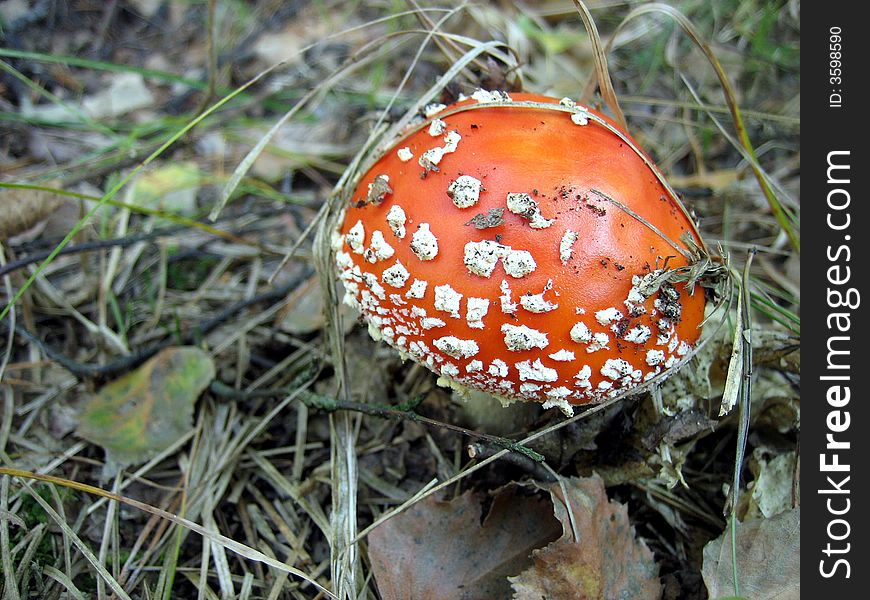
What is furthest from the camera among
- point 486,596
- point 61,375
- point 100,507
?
point 61,375

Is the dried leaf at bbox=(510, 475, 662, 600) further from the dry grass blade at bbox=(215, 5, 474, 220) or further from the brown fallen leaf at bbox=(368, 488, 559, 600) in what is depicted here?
the dry grass blade at bbox=(215, 5, 474, 220)

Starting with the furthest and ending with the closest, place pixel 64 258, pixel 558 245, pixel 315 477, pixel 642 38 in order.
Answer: pixel 642 38
pixel 64 258
pixel 315 477
pixel 558 245

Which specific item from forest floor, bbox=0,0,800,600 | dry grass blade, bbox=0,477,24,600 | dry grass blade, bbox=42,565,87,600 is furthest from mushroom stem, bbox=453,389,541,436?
dry grass blade, bbox=0,477,24,600

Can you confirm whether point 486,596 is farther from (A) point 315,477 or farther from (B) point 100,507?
(B) point 100,507

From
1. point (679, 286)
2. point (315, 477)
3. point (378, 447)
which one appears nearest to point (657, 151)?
point (679, 286)

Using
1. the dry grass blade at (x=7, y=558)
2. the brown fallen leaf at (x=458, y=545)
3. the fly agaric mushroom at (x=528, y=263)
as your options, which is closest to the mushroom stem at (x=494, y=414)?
the brown fallen leaf at (x=458, y=545)

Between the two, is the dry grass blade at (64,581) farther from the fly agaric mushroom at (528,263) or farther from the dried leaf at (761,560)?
the dried leaf at (761,560)
